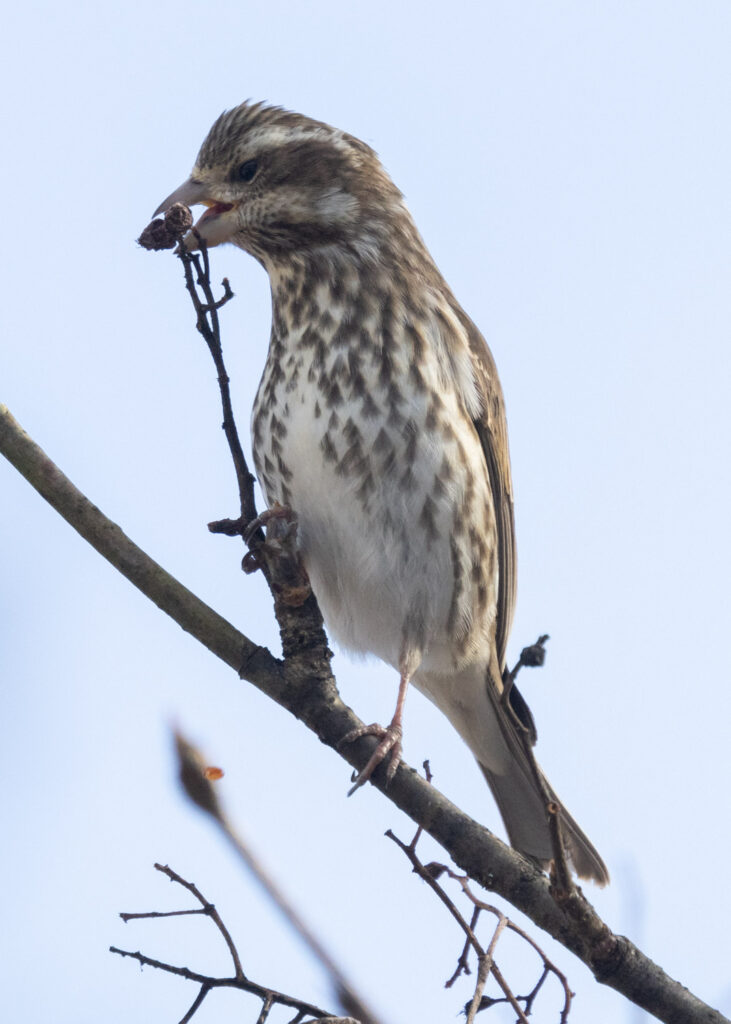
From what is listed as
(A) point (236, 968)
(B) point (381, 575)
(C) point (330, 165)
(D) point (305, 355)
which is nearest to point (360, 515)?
(B) point (381, 575)

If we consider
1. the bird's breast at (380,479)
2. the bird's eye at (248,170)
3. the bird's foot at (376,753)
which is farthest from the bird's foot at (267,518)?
the bird's eye at (248,170)

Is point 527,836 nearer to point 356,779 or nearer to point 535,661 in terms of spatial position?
point 356,779

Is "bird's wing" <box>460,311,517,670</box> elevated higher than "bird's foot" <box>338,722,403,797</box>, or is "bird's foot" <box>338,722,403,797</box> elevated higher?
"bird's wing" <box>460,311,517,670</box>

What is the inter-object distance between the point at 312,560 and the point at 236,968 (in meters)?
2.10

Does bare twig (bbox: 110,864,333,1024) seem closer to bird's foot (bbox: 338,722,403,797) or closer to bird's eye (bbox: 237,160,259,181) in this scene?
bird's foot (bbox: 338,722,403,797)

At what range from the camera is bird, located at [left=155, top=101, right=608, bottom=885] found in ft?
15.4

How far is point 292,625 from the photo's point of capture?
3.87 metres

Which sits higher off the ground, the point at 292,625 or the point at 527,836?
the point at 527,836

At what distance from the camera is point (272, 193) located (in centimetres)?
518

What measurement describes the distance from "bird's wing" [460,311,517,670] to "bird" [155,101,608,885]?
1 centimetres

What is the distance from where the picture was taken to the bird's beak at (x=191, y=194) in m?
5.06

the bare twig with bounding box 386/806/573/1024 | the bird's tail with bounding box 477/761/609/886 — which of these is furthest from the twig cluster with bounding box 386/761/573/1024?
the bird's tail with bounding box 477/761/609/886

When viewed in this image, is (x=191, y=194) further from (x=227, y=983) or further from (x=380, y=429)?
(x=227, y=983)

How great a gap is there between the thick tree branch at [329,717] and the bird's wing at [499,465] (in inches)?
59.3
